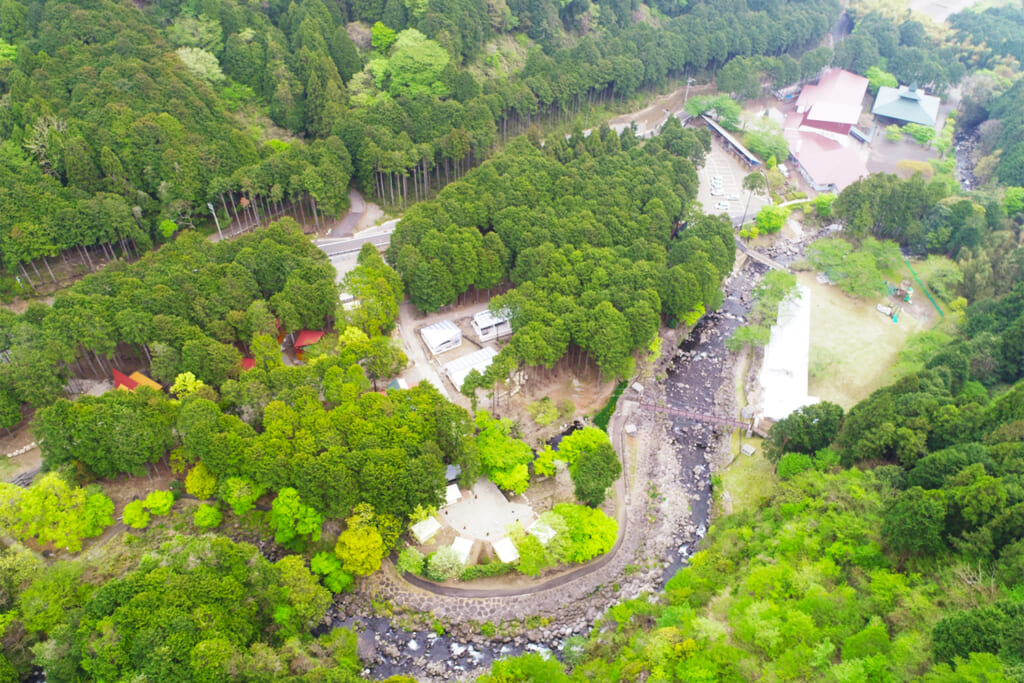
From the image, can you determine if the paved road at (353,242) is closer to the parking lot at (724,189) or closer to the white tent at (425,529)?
the white tent at (425,529)

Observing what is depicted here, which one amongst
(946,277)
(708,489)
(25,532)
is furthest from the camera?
(946,277)

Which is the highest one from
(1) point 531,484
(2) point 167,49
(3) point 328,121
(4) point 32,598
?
(2) point 167,49

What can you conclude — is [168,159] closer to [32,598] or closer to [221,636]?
[32,598]

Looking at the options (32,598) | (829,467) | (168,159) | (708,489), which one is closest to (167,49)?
(168,159)

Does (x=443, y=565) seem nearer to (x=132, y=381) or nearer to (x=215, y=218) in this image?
(x=132, y=381)

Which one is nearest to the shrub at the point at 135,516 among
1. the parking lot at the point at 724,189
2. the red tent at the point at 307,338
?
the red tent at the point at 307,338
